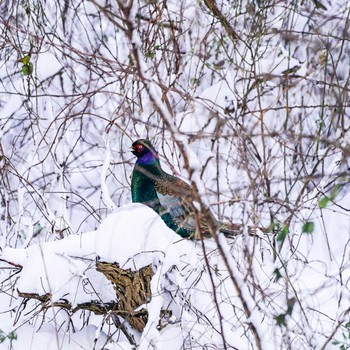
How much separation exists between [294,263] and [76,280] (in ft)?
3.72

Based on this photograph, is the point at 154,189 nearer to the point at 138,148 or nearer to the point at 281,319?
the point at 138,148

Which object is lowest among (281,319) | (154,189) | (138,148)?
(281,319)

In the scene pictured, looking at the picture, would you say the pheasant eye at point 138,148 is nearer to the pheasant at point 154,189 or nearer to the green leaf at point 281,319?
the pheasant at point 154,189

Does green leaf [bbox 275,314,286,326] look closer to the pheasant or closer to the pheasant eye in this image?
the pheasant

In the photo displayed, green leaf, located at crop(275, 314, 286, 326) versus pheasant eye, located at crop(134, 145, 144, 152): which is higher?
pheasant eye, located at crop(134, 145, 144, 152)

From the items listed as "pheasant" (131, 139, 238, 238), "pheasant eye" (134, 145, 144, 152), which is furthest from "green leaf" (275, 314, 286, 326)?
"pheasant eye" (134, 145, 144, 152)

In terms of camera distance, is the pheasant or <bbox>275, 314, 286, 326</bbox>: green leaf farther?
the pheasant

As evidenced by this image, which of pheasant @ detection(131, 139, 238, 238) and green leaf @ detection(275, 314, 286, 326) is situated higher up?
pheasant @ detection(131, 139, 238, 238)

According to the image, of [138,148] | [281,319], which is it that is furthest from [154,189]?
[281,319]

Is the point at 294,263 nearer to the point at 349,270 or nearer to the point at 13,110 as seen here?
the point at 349,270

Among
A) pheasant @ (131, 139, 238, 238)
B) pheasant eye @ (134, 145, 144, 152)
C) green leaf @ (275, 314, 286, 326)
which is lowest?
green leaf @ (275, 314, 286, 326)

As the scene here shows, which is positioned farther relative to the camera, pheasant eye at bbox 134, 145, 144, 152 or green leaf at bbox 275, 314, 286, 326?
pheasant eye at bbox 134, 145, 144, 152

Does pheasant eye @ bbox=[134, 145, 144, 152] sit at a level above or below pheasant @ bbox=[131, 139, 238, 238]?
above

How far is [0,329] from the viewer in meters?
3.65
